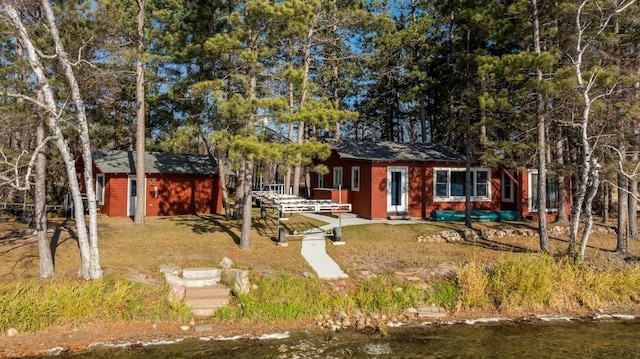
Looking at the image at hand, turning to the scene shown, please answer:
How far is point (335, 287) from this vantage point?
384 inches

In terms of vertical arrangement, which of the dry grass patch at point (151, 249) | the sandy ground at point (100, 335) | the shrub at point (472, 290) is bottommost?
the sandy ground at point (100, 335)

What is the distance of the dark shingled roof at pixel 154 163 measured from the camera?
1917 centimetres

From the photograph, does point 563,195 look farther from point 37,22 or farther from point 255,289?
point 37,22

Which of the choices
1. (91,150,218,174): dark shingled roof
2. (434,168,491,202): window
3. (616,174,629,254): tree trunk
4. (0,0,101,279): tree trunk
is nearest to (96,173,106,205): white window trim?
(91,150,218,174): dark shingled roof

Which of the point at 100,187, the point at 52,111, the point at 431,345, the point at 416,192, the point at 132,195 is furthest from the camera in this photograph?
the point at 100,187

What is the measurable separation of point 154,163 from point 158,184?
1.32 m

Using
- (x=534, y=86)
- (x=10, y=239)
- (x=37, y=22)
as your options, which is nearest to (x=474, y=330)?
(x=534, y=86)

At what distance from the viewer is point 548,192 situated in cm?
1942

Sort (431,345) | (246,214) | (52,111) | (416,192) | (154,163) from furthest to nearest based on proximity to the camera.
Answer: (154,163)
(416,192)
(246,214)
(52,111)
(431,345)

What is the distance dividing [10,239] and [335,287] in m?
10.4

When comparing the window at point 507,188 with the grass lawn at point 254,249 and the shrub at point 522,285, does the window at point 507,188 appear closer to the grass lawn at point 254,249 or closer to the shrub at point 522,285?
the grass lawn at point 254,249

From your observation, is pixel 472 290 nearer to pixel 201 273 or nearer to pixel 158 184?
pixel 201 273

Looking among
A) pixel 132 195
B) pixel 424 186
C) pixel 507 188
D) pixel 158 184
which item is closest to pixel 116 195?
pixel 132 195

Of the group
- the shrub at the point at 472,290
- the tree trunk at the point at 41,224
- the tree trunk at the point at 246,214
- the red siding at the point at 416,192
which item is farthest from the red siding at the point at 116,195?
the shrub at the point at 472,290
